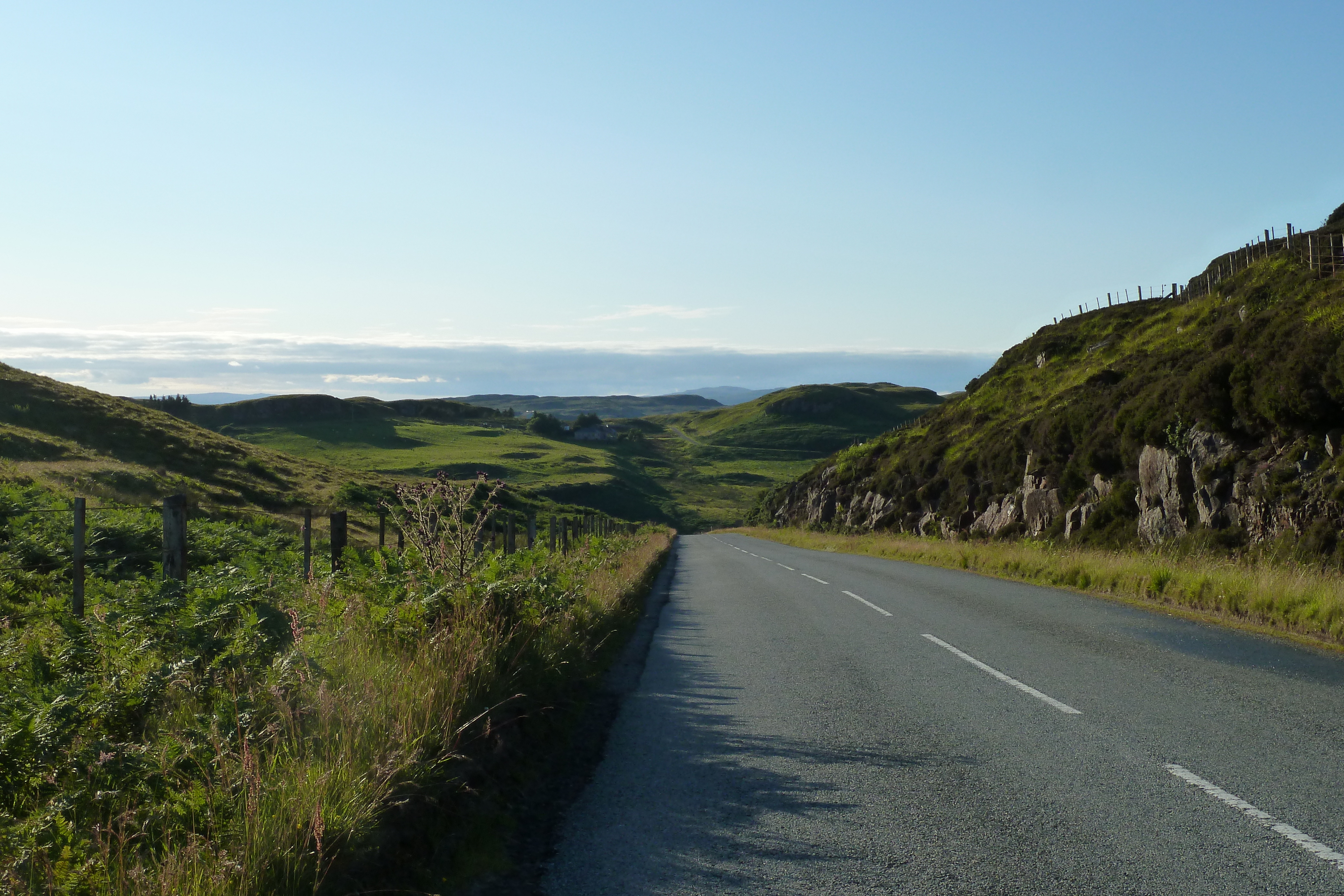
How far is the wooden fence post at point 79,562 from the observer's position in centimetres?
844

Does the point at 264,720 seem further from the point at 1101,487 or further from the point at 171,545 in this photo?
the point at 1101,487

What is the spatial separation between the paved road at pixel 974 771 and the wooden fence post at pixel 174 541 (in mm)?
4020

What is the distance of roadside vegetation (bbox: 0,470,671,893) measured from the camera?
3730 millimetres

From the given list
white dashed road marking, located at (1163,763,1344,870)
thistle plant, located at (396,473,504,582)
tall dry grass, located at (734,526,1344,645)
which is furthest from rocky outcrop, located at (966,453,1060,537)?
white dashed road marking, located at (1163,763,1344,870)

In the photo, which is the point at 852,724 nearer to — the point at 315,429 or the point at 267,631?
the point at 267,631

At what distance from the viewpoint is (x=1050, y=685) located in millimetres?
8297

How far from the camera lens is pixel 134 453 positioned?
4366cm

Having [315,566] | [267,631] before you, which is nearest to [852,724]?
[267,631]

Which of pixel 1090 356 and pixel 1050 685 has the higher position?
pixel 1090 356

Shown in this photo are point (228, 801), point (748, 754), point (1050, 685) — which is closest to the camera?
point (228, 801)

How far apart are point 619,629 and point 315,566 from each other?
419cm

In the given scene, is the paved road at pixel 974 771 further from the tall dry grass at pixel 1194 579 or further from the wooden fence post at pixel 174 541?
the wooden fence post at pixel 174 541

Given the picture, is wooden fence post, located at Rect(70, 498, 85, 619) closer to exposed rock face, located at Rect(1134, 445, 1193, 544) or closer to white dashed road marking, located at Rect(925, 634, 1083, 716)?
white dashed road marking, located at Rect(925, 634, 1083, 716)

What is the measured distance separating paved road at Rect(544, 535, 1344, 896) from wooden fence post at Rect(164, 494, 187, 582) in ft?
13.2
